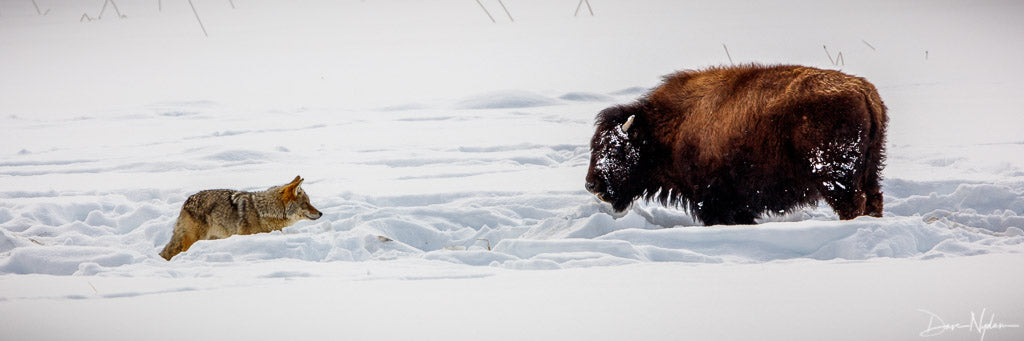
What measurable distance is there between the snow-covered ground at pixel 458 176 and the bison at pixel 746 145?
0.42 metres

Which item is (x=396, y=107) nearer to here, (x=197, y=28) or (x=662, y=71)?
(x=662, y=71)

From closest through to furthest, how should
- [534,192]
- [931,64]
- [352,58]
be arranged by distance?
[534,192] < [931,64] < [352,58]

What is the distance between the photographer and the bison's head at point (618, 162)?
26.1ft

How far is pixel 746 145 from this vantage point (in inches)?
284

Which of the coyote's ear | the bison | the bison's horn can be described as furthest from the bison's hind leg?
the coyote's ear

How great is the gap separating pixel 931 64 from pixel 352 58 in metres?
8.70

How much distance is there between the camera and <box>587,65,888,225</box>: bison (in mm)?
6867

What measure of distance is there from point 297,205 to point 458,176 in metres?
2.18

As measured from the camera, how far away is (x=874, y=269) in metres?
5.44

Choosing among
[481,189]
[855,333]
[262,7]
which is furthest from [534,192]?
[262,7]

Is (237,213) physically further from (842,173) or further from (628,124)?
(842,173)

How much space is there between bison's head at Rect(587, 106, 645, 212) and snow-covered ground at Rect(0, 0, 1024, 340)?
219mm

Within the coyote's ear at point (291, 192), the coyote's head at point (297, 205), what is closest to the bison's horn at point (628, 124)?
the coyote's head at point (297, 205)

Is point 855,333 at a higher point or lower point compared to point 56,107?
higher
